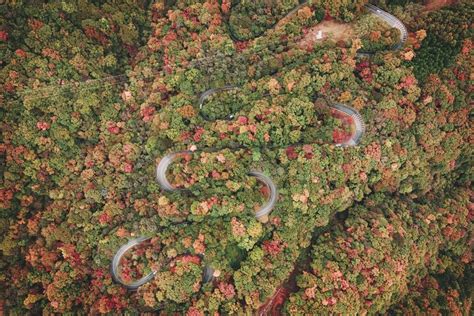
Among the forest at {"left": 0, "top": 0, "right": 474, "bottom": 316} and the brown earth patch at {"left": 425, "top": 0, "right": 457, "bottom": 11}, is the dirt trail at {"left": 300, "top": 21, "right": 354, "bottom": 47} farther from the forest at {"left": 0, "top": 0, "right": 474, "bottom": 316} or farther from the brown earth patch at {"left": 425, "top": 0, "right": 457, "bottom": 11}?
the brown earth patch at {"left": 425, "top": 0, "right": 457, "bottom": 11}

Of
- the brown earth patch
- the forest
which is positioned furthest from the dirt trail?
the brown earth patch

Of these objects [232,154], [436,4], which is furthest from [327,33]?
[232,154]

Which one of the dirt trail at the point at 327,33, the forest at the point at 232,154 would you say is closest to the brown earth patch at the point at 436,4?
the forest at the point at 232,154

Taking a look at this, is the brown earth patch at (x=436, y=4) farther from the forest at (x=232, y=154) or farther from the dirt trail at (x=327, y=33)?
the dirt trail at (x=327, y=33)

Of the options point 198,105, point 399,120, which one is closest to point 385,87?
point 399,120

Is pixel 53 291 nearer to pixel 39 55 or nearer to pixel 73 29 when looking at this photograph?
pixel 39 55

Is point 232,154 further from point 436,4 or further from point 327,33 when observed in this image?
point 436,4

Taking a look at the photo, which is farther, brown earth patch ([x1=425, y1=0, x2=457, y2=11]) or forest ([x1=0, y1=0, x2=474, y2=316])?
brown earth patch ([x1=425, y1=0, x2=457, y2=11])

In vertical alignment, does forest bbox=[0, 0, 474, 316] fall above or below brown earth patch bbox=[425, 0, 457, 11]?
below

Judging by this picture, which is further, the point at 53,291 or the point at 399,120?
the point at 399,120
